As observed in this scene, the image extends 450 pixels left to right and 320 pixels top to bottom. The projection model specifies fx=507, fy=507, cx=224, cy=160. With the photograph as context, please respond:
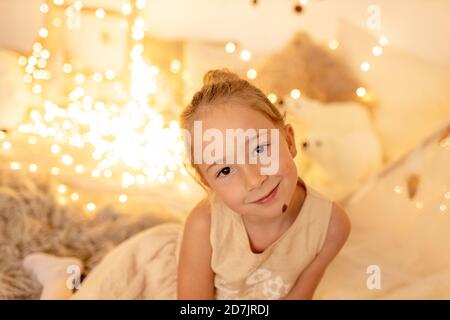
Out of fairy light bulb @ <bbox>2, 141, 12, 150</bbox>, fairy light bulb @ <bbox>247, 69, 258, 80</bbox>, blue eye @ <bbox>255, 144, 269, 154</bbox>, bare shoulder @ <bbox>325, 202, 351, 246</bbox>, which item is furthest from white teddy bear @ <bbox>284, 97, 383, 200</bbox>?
fairy light bulb @ <bbox>2, 141, 12, 150</bbox>

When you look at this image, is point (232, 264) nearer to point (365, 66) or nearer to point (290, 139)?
point (290, 139)

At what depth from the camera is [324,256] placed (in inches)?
41.8

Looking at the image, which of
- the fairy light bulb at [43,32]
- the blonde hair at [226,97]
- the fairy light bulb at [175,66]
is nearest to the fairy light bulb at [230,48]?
the fairy light bulb at [175,66]

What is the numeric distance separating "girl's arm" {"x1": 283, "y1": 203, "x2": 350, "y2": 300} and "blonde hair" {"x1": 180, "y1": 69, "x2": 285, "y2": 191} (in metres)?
0.25

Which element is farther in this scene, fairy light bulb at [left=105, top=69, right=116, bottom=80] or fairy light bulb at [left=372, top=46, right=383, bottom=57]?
fairy light bulb at [left=105, top=69, right=116, bottom=80]

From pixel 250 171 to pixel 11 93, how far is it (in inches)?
49.1

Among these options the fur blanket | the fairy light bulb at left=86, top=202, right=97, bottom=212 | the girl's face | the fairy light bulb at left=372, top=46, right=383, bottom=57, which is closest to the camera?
the girl's face

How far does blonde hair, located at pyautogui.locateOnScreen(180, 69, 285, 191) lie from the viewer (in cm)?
89

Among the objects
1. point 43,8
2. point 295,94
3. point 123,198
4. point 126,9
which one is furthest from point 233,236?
point 43,8

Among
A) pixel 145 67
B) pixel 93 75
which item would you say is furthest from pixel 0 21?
pixel 145 67

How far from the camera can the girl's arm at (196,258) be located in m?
1.01

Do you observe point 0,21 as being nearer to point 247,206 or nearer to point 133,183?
point 133,183

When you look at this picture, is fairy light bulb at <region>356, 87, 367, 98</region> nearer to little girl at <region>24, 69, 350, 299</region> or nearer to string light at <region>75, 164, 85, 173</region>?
little girl at <region>24, 69, 350, 299</region>

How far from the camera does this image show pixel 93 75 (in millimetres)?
2010
